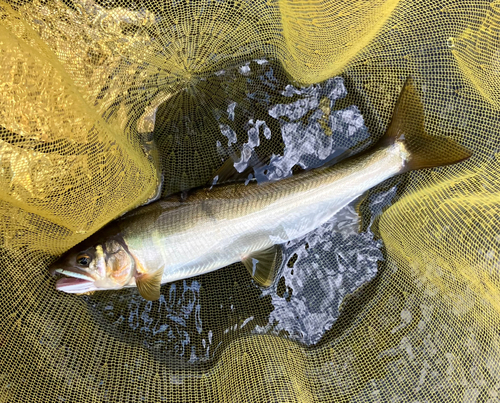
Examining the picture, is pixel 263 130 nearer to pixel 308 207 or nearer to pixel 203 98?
pixel 203 98

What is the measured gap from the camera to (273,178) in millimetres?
1827

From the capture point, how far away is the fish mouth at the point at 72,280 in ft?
5.09

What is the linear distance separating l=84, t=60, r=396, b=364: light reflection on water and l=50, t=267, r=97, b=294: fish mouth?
19 centimetres

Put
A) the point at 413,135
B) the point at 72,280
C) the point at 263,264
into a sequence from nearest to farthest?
the point at 72,280
the point at 413,135
the point at 263,264

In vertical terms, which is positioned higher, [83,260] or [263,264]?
[83,260]

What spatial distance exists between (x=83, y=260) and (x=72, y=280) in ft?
0.31

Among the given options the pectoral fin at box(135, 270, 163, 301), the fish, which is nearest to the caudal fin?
the fish

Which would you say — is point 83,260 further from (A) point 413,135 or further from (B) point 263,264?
(A) point 413,135

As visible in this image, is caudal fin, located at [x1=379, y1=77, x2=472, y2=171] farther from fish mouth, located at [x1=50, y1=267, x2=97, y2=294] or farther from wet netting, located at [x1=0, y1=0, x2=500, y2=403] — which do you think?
fish mouth, located at [x1=50, y1=267, x2=97, y2=294]

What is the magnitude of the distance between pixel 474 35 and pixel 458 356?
1386 mm

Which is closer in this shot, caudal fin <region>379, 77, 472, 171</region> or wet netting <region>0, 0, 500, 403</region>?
wet netting <region>0, 0, 500, 403</region>

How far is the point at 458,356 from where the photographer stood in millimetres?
1539

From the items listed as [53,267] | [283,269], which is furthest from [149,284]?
[283,269]

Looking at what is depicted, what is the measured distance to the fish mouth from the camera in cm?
155
